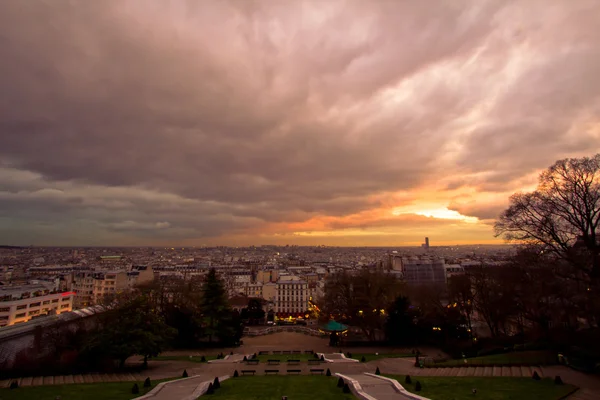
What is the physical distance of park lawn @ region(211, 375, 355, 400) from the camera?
843 inches

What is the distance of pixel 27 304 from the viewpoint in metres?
72.6

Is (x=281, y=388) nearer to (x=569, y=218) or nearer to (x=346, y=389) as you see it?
(x=346, y=389)

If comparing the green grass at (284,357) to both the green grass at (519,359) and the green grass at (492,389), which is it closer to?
the green grass at (519,359)

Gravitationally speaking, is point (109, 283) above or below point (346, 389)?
below

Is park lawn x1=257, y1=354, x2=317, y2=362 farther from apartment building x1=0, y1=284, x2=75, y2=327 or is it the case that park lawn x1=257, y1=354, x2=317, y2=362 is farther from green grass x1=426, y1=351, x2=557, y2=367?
apartment building x1=0, y1=284, x2=75, y2=327

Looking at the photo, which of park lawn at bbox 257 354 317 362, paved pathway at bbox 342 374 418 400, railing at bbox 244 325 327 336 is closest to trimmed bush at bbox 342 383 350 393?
paved pathway at bbox 342 374 418 400

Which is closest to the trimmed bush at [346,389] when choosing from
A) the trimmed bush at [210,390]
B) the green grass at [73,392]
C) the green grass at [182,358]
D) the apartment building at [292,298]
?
the trimmed bush at [210,390]

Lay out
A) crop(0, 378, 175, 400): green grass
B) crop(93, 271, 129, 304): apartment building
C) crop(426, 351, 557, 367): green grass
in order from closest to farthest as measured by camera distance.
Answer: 1. crop(0, 378, 175, 400): green grass
2. crop(426, 351, 557, 367): green grass
3. crop(93, 271, 129, 304): apartment building

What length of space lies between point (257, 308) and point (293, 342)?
24.8 m

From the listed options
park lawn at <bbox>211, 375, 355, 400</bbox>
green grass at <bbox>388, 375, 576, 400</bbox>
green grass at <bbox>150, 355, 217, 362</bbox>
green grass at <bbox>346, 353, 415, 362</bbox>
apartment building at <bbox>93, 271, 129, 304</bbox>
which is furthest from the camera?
apartment building at <bbox>93, 271, 129, 304</bbox>

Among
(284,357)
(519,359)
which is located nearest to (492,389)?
(519,359)

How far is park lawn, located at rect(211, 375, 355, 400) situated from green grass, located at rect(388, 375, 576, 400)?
518cm

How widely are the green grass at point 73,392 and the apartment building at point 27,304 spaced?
58.5m

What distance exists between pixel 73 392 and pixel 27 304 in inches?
2596
